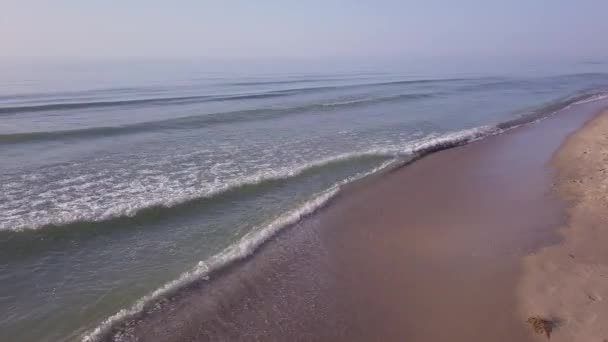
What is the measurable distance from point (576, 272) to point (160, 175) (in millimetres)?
9488

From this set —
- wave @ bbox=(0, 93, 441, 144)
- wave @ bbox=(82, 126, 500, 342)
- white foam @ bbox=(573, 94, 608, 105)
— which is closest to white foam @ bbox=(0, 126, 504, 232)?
wave @ bbox=(82, 126, 500, 342)

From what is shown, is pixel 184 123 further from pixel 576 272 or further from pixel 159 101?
pixel 576 272

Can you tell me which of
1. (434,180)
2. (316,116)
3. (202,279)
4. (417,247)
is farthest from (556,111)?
(202,279)

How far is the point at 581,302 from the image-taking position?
5.04 metres

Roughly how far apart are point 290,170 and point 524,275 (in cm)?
669

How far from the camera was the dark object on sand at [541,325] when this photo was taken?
4617 mm

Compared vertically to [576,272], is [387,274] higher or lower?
lower

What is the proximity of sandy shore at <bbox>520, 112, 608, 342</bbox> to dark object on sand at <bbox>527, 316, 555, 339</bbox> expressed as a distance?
0.06 m

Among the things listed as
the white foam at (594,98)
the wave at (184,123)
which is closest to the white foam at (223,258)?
the wave at (184,123)

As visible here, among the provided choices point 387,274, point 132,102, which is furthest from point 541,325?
point 132,102

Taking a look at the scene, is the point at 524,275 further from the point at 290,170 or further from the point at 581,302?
the point at 290,170

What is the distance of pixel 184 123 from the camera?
18.4m

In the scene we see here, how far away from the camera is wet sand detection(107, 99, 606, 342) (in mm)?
4859

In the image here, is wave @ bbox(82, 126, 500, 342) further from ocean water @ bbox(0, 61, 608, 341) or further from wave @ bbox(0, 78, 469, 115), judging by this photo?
wave @ bbox(0, 78, 469, 115)
